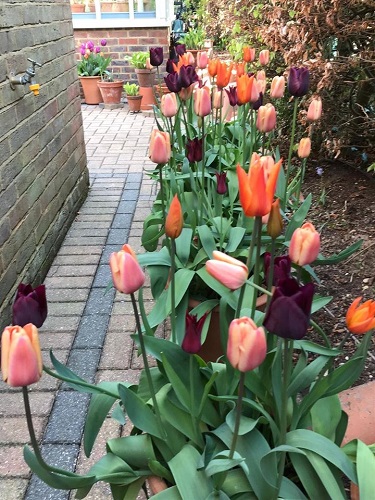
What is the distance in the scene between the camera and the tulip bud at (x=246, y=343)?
778 millimetres

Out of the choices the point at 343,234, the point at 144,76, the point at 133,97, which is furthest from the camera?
the point at 144,76

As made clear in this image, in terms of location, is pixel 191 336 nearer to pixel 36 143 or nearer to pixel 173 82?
pixel 173 82

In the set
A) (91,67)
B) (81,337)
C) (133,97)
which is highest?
(91,67)

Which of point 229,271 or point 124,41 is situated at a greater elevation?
point 229,271

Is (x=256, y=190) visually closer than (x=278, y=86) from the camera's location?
Yes

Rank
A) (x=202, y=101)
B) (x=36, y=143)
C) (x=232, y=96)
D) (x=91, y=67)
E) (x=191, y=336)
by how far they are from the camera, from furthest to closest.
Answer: (x=91, y=67) < (x=36, y=143) < (x=232, y=96) < (x=202, y=101) < (x=191, y=336)

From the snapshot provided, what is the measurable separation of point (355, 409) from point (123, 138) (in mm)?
4904

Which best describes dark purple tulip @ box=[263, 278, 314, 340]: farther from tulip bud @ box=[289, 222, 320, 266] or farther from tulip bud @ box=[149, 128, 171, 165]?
tulip bud @ box=[149, 128, 171, 165]

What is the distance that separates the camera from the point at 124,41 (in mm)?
7727

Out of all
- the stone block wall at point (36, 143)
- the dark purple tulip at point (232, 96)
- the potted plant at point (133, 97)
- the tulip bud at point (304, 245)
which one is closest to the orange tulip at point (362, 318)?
the tulip bud at point (304, 245)

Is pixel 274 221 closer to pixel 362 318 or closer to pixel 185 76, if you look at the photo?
pixel 362 318

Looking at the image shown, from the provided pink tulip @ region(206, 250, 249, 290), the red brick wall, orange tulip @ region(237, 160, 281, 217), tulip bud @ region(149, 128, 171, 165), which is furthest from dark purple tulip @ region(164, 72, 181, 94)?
the red brick wall

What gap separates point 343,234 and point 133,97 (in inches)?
193

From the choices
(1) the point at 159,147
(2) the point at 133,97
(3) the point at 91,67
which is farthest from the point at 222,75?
(3) the point at 91,67
